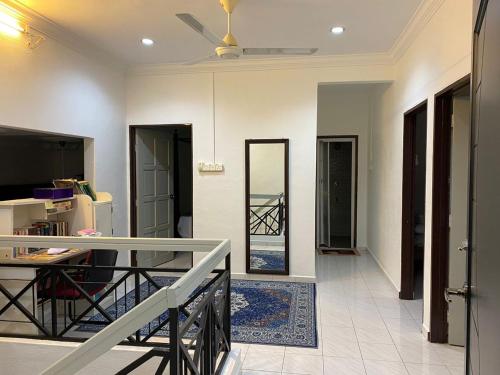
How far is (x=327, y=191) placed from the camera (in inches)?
265

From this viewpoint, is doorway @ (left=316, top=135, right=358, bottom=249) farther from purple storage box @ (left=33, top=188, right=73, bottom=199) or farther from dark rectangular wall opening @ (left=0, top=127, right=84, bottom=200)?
purple storage box @ (left=33, top=188, right=73, bottom=199)

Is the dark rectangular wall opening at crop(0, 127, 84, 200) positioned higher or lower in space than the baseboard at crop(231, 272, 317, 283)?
higher

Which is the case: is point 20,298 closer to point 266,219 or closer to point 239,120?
point 266,219

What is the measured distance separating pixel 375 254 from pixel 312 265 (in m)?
1.61

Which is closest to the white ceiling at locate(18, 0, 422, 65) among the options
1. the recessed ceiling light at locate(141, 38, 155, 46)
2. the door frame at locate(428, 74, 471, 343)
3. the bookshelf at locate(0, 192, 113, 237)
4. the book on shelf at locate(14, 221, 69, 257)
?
the recessed ceiling light at locate(141, 38, 155, 46)

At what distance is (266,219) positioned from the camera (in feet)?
16.0

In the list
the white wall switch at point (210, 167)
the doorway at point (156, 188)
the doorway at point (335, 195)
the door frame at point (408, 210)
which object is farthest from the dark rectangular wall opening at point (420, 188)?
the doorway at point (156, 188)

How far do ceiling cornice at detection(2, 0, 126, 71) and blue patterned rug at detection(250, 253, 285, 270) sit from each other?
10.6 ft

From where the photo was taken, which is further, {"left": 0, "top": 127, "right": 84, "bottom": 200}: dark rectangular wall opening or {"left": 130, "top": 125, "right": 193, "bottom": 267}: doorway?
{"left": 0, "top": 127, "right": 84, "bottom": 200}: dark rectangular wall opening

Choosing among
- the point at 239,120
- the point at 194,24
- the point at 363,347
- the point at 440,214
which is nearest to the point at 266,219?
the point at 239,120

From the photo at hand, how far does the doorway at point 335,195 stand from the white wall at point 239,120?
6.77ft

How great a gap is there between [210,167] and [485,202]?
411 cm

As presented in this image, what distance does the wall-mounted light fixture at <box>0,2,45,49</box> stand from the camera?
295cm

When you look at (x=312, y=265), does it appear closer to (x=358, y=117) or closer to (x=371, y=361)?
(x=371, y=361)
